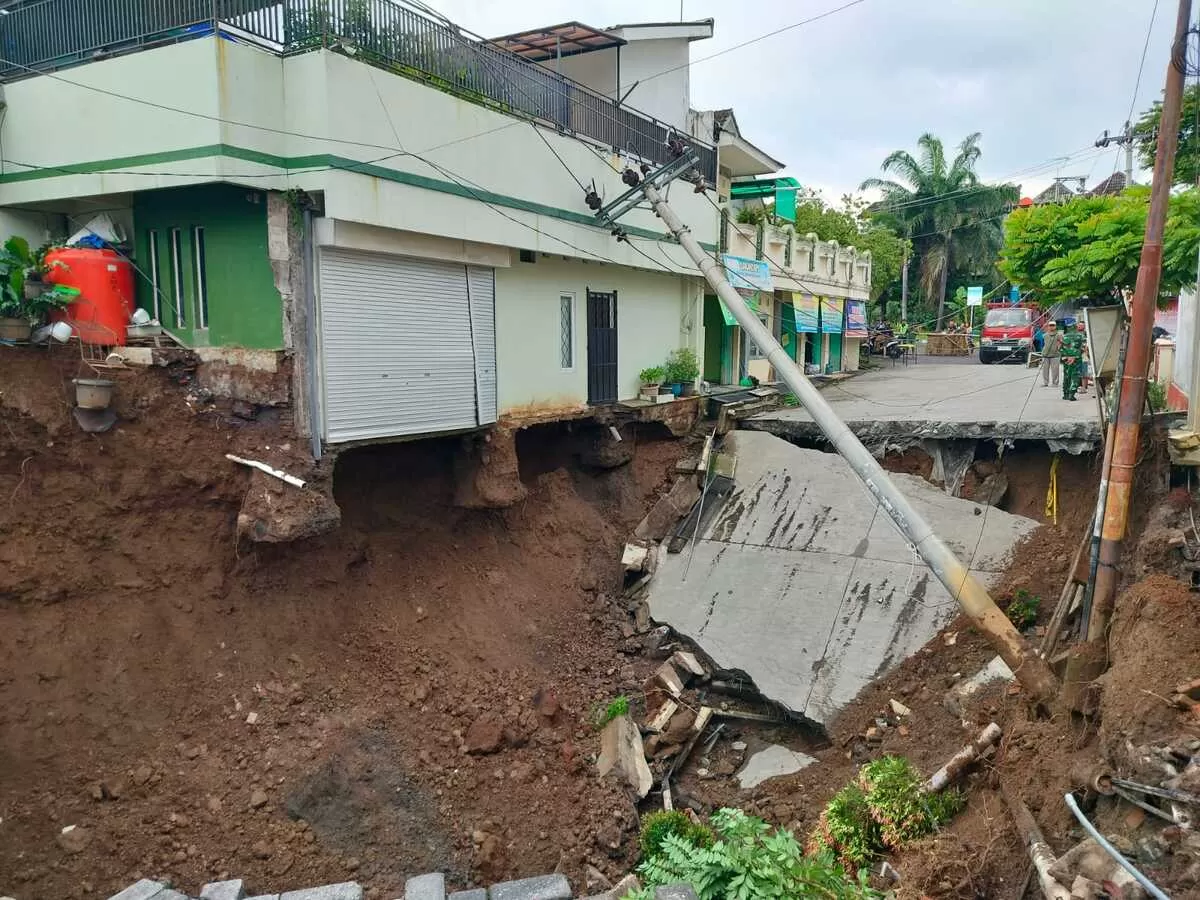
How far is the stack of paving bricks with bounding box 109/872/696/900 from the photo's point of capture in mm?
6543

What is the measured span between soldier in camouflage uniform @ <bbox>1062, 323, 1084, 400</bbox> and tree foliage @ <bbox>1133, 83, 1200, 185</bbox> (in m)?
3.06

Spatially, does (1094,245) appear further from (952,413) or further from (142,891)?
(142,891)

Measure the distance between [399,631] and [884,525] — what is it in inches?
301

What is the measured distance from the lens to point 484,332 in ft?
37.8

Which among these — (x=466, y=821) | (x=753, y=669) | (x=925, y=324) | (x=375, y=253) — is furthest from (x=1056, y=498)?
(x=925, y=324)

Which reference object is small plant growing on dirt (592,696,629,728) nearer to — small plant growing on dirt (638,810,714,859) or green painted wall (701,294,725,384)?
small plant growing on dirt (638,810,714,859)

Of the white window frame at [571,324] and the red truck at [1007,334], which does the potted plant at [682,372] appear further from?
the red truck at [1007,334]

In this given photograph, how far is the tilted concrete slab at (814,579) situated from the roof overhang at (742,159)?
28.7 feet

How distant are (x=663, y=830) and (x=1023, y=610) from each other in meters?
5.56

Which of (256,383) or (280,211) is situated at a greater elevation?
(280,211)

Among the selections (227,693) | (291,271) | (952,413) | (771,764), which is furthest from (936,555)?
(227,693)

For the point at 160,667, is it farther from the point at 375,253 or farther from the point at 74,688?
the point at 375,253

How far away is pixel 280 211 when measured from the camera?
29.0 feet

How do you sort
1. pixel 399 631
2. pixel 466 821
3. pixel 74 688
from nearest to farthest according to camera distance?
pixel 74 688
pixel 466 821
pixel 399 631
